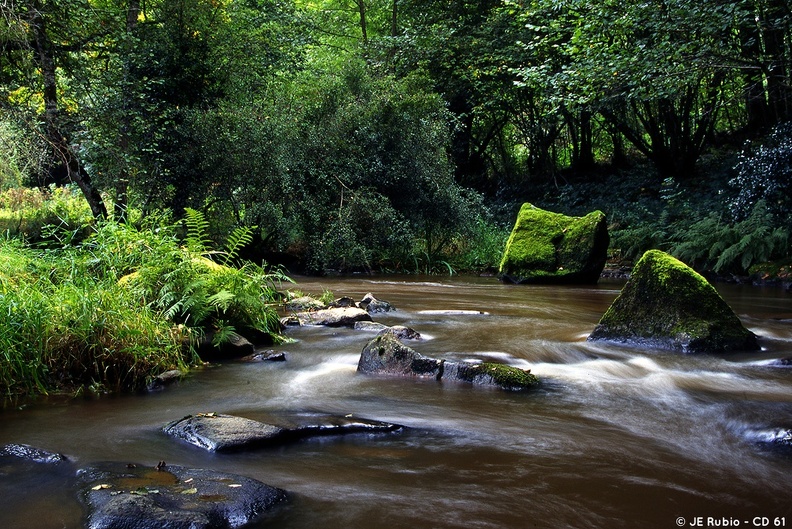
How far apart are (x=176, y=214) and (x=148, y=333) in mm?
10202

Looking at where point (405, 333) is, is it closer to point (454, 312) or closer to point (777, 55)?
point (454, 312)

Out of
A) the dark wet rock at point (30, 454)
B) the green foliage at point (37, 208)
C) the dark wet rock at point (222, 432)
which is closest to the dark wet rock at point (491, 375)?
the dark wet rock at point (222, 432)

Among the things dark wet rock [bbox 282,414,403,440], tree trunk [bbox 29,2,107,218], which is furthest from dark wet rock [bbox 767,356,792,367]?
tree trunk [bbox 29,2,107,218]

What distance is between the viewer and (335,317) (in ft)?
26.6

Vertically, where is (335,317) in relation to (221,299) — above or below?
below

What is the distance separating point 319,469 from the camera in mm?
3471

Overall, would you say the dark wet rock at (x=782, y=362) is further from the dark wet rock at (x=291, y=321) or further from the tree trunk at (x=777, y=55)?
the tree trunk at (x=777, y=55)

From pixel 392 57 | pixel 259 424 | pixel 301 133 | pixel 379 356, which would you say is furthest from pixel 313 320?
pixel 392 57

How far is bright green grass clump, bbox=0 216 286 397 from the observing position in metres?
5.10

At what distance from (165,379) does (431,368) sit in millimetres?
2180

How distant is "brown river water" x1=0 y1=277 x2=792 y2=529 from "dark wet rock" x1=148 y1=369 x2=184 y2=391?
113 millimetres

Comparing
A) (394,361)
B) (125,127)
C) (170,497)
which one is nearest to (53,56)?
(125,127)

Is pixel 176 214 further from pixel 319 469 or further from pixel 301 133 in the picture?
pixel 319 469

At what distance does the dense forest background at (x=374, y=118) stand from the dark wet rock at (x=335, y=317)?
121 inches
